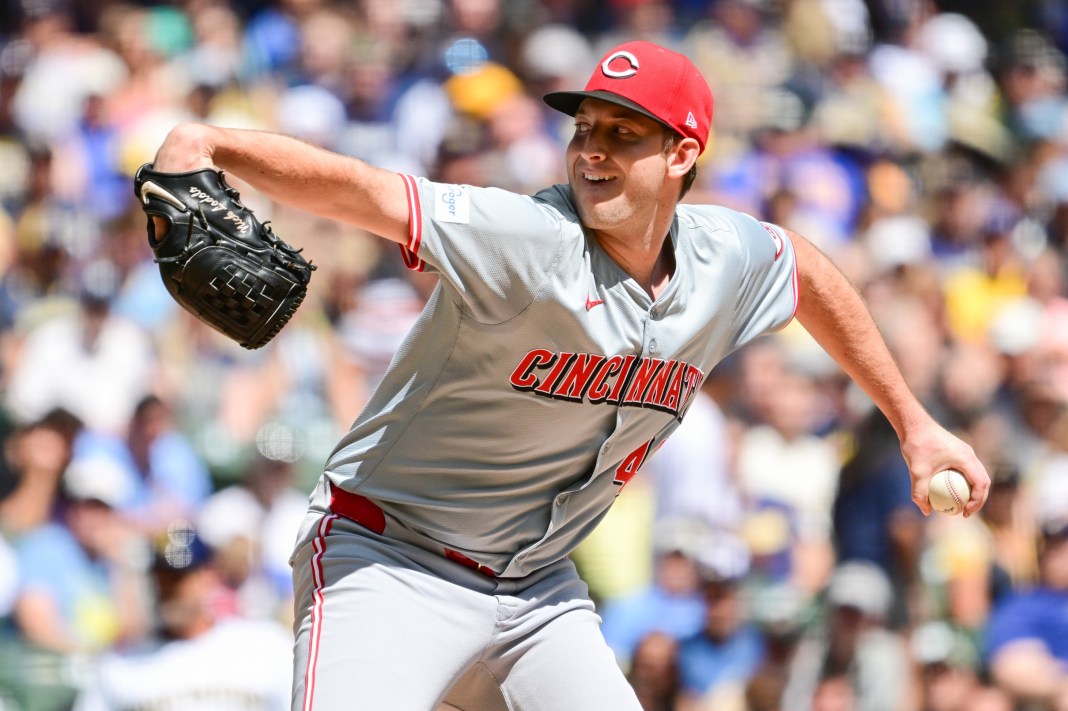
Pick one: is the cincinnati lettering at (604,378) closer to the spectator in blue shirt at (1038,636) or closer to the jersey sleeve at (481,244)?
the jersey sleeve at (481,244)

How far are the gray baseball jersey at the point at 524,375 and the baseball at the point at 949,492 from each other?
611 mm

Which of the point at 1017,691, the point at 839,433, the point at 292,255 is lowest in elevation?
the point at 1017,691

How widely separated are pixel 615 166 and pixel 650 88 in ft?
0.63

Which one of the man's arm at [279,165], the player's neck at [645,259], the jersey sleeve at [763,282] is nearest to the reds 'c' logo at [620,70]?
the player's neck at [645,259]

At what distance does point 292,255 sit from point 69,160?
498 centimetres

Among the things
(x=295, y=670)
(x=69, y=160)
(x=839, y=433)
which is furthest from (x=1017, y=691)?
(x=69, y=160)

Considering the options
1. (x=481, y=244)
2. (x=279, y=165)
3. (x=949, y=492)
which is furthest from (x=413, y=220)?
(x=949, y=492)

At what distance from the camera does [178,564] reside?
5.30 meters

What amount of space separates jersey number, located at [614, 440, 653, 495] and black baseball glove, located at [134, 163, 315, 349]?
0.99 m

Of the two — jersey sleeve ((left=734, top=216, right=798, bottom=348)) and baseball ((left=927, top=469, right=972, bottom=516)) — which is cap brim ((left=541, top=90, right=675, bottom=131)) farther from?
baseball ((left=927, top=469, right=972, bottom=516))

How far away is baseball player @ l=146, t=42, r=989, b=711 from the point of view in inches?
119

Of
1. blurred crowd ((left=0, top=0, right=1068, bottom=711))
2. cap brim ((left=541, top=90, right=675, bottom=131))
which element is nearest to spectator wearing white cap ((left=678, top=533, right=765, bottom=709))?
blurred crowd ((left=0, top=0, right=1068, bottom=711))

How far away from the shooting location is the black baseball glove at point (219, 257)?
103 inches

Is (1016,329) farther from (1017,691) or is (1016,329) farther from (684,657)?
(684,657)
